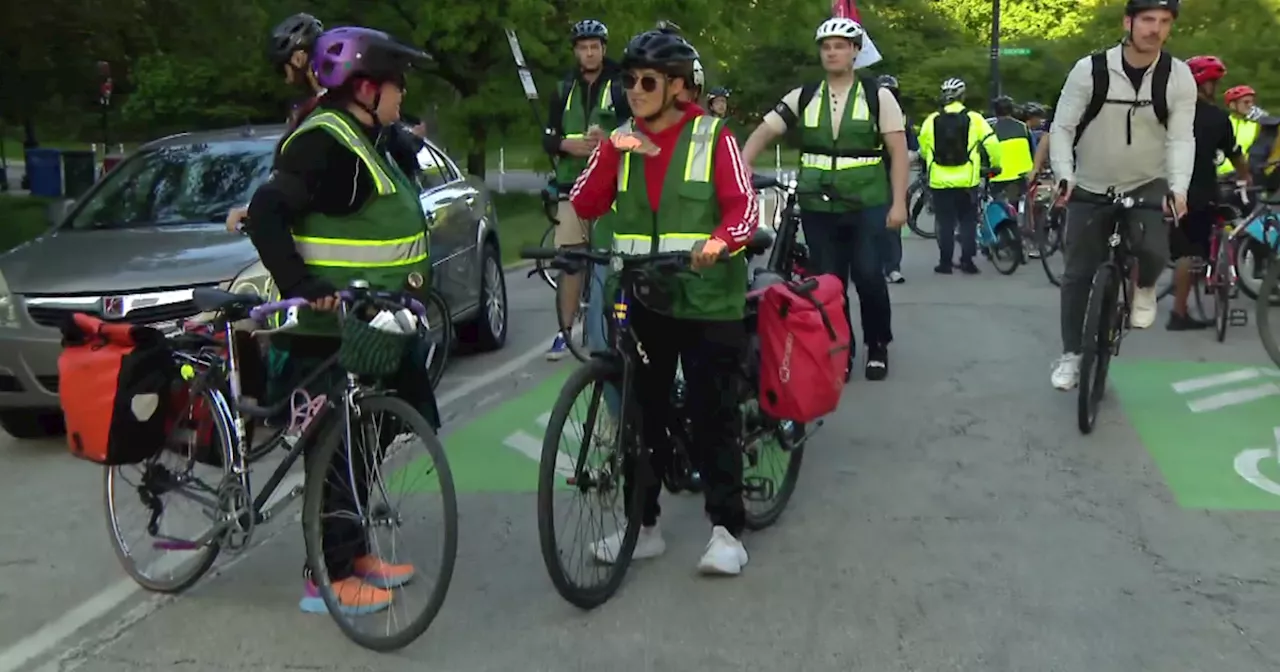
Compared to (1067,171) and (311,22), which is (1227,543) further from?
(311,22)

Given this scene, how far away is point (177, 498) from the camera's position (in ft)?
17.0

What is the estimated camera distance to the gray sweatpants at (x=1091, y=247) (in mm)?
7715

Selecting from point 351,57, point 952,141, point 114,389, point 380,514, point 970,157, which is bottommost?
point 380,514

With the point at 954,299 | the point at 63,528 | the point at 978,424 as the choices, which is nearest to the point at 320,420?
the point at 63,528

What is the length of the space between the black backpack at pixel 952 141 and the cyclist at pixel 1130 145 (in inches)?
271

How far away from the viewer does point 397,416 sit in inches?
186

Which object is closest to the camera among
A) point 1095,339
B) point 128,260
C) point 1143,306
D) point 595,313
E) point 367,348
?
point 367,348

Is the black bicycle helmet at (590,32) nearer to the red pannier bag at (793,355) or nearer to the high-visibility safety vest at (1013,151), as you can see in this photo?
the red pannier bag at (793,355)

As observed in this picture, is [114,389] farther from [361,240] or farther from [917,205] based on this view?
[917,205]

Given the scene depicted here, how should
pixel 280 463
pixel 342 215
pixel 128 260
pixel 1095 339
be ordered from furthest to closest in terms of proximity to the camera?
pixel 128 260, pixel 1095 339, pixel 280 463, pixel 342 215

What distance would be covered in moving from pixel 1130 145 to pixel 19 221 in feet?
59.0

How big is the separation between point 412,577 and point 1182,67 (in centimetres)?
486

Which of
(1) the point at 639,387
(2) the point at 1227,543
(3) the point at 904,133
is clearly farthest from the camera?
(3) the point at 904,133

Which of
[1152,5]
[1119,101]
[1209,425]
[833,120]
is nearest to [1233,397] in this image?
[1209,425]
